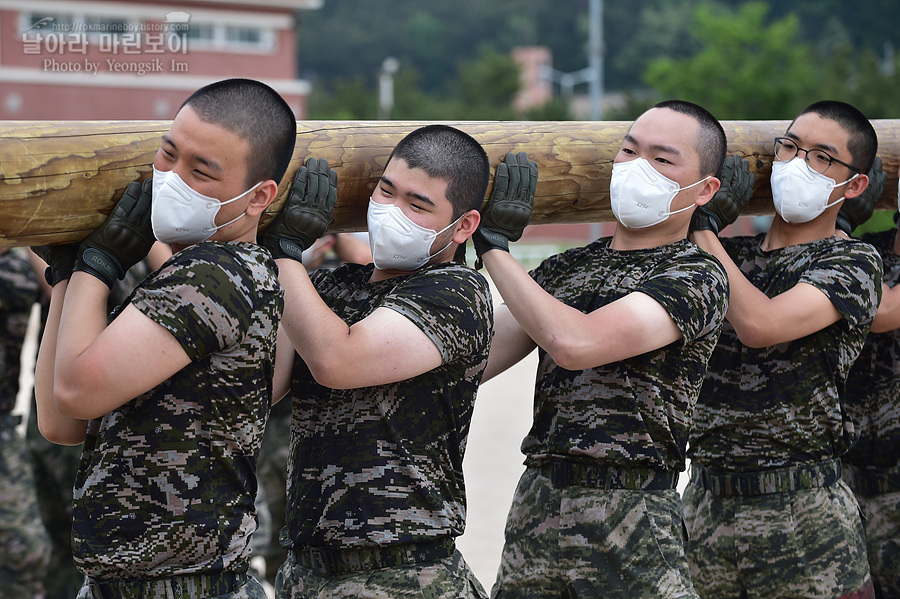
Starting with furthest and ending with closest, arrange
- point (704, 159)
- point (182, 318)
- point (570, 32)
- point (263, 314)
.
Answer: point (570, 32) < point (704, 159) < point (263, 314) < point (182, 318)

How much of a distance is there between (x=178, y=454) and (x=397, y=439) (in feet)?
1.94

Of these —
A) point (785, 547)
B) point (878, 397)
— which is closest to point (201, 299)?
point (785, 547)

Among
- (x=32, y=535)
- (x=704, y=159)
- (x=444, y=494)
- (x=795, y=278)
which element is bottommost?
(x=32, y=535)

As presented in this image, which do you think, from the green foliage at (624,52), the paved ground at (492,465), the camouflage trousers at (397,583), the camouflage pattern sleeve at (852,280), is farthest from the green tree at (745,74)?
the camouflage trousers at (397,583)

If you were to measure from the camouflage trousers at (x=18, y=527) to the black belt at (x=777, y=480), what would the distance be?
3076 mm

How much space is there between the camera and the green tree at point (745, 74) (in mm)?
38094

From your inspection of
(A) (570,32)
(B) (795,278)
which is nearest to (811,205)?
(B) (795,278)

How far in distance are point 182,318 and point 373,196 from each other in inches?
30.7

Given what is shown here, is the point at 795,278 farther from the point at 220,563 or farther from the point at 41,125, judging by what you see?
the point at 41,125

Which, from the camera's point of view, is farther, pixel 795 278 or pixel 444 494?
pixel 795 278

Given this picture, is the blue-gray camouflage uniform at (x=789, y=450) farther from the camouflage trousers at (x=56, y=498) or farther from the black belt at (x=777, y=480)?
the camouflage trousers at (x=56, y=498)

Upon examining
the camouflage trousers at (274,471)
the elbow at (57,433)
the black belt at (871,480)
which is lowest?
the camouflage trousers at (274,471)

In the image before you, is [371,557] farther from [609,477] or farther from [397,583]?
[609,477]

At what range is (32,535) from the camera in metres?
4.89
